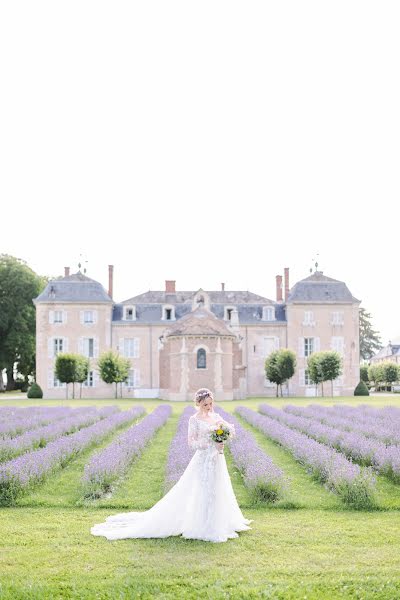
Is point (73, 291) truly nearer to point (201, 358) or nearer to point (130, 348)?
point (130, 348)

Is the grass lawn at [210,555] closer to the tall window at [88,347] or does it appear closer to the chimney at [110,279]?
the tall window at [88,347]

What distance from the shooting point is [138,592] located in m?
5.95

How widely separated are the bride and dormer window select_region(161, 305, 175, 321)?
138ft

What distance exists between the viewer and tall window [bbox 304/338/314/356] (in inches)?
1996

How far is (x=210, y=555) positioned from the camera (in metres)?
7.14

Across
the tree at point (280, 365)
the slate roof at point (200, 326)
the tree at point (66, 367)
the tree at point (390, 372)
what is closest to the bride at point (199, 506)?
the slate roof at point (200, 326)

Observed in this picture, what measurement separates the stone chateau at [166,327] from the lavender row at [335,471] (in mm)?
32552

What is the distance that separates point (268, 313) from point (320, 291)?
4240mm

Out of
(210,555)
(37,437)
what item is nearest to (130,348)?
Answer: (37,437)

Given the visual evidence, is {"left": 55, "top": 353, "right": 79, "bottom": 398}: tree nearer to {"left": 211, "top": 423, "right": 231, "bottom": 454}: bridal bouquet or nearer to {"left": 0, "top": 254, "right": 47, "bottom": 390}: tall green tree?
{"left": 0, "top": 254, "right": 47, "bottom": 390}: tall green tree

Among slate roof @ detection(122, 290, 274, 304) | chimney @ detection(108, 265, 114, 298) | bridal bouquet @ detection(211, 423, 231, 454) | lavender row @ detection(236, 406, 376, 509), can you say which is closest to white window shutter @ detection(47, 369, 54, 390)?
slate roof @ detection(122, 290, 274, 304)

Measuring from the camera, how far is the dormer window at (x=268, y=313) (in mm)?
51156

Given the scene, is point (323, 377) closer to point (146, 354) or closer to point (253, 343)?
point (253, 343)

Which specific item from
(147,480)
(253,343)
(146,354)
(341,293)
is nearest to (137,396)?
(146,354)
